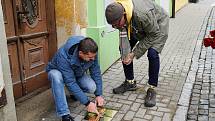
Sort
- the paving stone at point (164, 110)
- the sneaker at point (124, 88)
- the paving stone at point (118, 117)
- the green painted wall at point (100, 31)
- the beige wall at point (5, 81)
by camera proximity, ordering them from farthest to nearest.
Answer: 1. the green painted wall at point (100, 31)
2. the sneaker at point (124, 88)
3. the paving stone at point (164, 110)
4. the paving stone at point (118, 117)
5. the beige wall at point (5, 81)

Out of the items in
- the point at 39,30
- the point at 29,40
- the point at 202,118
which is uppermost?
the point at 39,30

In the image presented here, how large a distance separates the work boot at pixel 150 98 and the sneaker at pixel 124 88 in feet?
1.42

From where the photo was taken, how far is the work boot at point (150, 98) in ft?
13.9

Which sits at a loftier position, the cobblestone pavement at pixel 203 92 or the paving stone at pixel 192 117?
the cobblestone pavement at pixel 203 92

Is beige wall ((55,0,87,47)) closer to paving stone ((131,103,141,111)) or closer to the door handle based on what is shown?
→ the door handle

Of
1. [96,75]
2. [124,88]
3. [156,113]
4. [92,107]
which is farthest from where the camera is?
[124,88]

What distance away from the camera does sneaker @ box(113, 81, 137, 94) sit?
4.71 meters

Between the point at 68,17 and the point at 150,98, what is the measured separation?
1663 millimetres

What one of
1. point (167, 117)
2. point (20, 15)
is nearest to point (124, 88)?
point (167, 117)

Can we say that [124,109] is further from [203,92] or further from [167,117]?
[203,92]

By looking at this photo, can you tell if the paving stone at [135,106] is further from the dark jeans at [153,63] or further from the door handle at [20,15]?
the door handle at [20,15]

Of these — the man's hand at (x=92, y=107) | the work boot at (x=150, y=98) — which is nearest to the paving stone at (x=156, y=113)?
the work boot at (x=150, y=98)

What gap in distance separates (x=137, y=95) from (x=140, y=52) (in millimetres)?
807

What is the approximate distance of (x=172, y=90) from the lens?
4.88 metres
